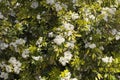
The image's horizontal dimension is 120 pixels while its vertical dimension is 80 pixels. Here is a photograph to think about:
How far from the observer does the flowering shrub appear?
3879 mm

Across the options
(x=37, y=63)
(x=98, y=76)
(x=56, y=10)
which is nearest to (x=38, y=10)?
(x=56, y=10)

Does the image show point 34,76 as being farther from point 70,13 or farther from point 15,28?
point 70,13

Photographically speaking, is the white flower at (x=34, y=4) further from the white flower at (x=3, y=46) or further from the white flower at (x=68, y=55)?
the white flower at (x=68, y=55)

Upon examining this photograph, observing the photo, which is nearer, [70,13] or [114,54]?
[70,13]

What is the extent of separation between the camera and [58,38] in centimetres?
379

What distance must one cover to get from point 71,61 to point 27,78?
556 mm

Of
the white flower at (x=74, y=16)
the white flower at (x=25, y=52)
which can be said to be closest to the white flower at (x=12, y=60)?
the white flower at (x=25, y=52)

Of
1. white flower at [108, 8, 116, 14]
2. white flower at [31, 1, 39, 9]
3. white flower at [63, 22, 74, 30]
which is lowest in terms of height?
white flower at [63, 22, 74, 30]

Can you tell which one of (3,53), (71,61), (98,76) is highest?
(3,53)

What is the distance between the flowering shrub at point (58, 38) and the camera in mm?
3879

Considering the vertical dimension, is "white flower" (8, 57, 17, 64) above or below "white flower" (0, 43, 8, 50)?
below

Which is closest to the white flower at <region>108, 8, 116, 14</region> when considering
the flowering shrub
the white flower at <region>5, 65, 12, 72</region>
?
the flowering shrub

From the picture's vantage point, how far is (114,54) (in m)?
4.18

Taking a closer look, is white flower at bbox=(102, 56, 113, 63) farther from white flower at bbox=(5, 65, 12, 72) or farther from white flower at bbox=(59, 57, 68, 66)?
white flower at bbox=(5, 65, 12, 72)
